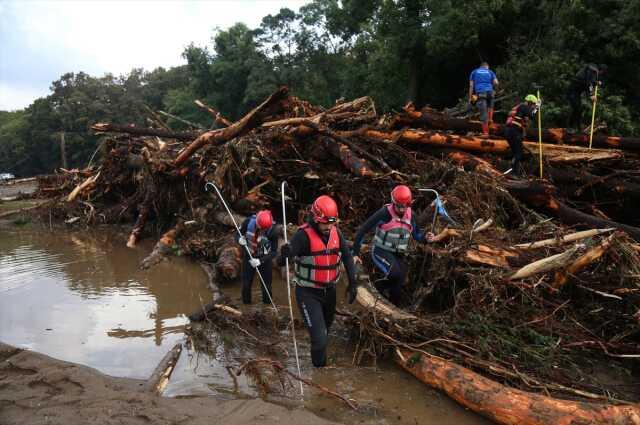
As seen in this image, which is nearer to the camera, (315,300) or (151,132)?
(315,300)

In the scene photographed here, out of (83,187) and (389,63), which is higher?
(389,63)

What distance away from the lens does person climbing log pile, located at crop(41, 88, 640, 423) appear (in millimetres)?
4480

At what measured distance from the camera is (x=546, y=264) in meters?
4.84

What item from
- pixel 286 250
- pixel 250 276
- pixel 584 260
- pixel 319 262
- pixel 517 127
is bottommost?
pixel 250 276

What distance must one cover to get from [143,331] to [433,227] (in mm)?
4049

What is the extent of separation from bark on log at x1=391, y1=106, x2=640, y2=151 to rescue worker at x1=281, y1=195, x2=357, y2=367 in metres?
5.46

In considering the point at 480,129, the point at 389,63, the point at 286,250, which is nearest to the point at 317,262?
the point at 286,250

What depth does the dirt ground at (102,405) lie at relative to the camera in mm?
3639

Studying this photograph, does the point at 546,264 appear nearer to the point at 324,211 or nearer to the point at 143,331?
the point at 324,211

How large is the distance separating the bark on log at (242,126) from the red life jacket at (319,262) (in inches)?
149

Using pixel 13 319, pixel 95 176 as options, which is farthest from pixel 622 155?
pixel 95 176

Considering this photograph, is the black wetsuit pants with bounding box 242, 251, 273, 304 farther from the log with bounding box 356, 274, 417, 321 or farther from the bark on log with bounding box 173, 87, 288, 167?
the bark on log with bounding box 173, 87, 288, 167

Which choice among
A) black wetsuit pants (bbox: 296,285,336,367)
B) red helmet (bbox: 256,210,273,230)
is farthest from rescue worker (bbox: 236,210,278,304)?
black wetsuit pants (bbox: 296,285,336,367)

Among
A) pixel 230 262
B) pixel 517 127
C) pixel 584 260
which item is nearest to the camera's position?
pixel 584 260
